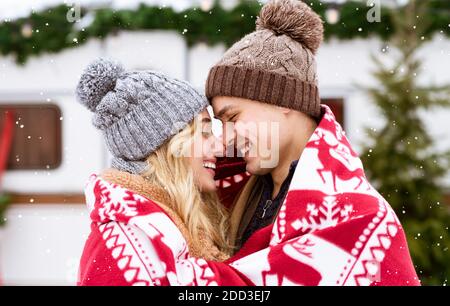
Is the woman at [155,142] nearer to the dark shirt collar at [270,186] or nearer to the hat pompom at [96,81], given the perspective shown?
the hat pompom at [96,81]

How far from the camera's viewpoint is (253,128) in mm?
1853

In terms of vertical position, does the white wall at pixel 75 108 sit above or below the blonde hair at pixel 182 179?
below

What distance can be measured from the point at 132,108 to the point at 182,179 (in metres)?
0.24

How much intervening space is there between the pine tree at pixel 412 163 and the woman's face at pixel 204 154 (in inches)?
113

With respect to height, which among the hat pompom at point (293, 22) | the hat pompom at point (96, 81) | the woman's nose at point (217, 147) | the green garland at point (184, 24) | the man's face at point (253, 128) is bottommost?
the green garland at point (184, 24)

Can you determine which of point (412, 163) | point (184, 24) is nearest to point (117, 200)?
point (412, 163)

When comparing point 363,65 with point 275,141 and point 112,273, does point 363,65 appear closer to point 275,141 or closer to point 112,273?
point 275,141

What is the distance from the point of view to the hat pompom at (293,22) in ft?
6.15

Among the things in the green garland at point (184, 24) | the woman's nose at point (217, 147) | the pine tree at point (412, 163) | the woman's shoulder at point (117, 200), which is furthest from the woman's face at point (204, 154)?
the green garland at point (184, 24)

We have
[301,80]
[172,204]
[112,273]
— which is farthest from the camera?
[301,80]

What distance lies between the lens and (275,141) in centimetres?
187

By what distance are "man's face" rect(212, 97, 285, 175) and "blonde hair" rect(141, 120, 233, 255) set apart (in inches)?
4.7
